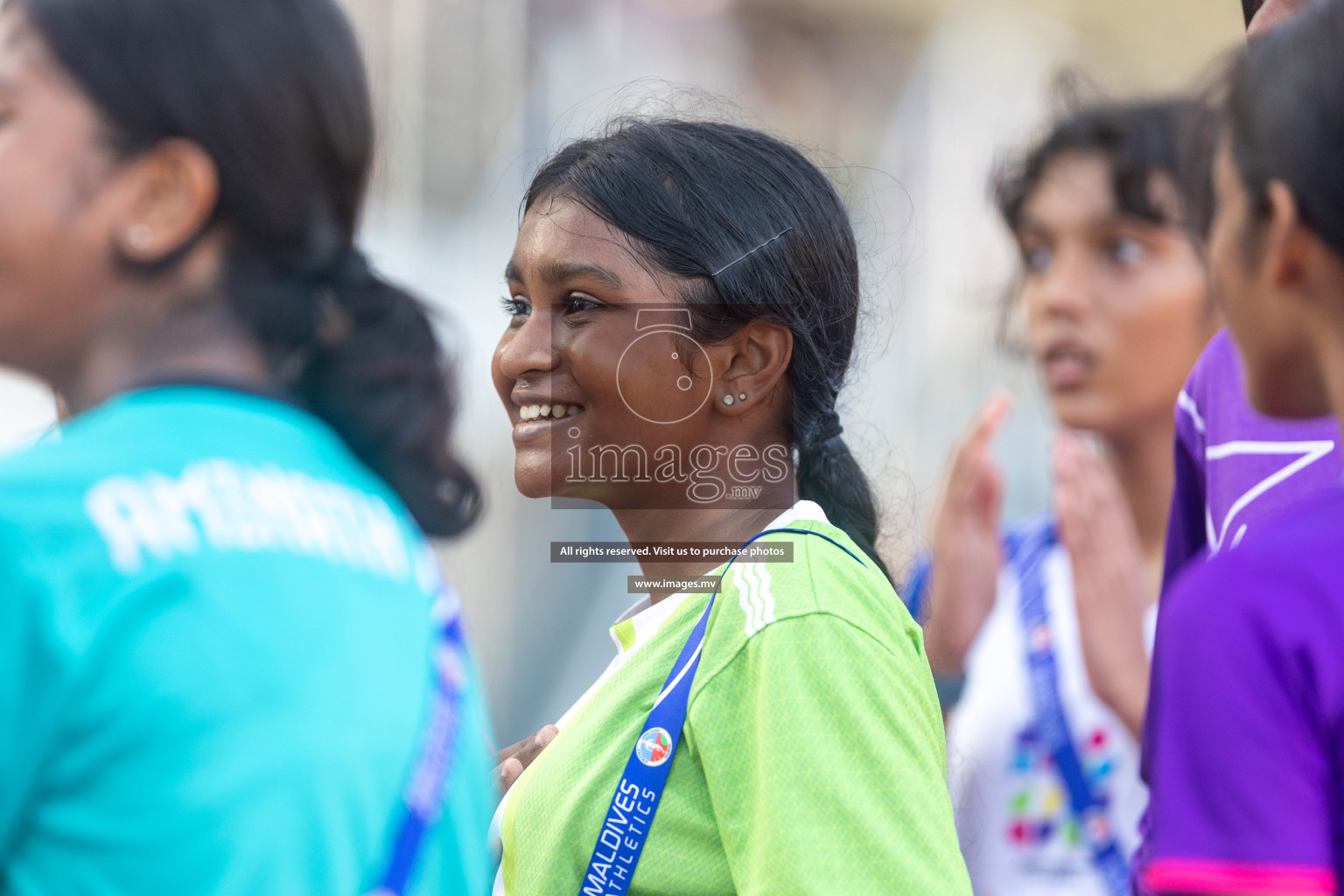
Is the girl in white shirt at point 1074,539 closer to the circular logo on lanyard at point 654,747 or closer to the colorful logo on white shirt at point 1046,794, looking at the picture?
the colorful logo on white shirt at point 1046,794

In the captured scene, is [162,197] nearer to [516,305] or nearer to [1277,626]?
[1277,626]

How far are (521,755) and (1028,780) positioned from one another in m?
1.14

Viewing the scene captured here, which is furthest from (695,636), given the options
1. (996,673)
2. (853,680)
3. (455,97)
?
(455,97)

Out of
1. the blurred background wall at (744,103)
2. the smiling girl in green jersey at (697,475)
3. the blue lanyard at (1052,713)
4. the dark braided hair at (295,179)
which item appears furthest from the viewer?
the blurred background wall at (744,103)

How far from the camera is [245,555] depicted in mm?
981

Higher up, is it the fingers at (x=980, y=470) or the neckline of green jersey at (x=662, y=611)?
the neckline of green jersey at (x=662, y=611)

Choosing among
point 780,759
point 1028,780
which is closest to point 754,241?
point 780,759

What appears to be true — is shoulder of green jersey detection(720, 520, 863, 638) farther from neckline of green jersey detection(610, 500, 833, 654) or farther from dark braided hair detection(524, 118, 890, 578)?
dark braided hair detection(524, 118, 890, 578)

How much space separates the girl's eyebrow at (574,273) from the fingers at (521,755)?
69cm

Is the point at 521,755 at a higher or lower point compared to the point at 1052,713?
higher

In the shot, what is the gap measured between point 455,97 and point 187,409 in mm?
6109

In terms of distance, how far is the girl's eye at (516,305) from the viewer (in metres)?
2.24

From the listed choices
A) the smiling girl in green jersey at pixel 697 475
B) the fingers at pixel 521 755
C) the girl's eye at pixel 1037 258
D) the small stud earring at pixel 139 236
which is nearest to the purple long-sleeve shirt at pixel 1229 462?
the smiling girl in green jersey at pixel 697 475

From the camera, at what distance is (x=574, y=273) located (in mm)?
2105
